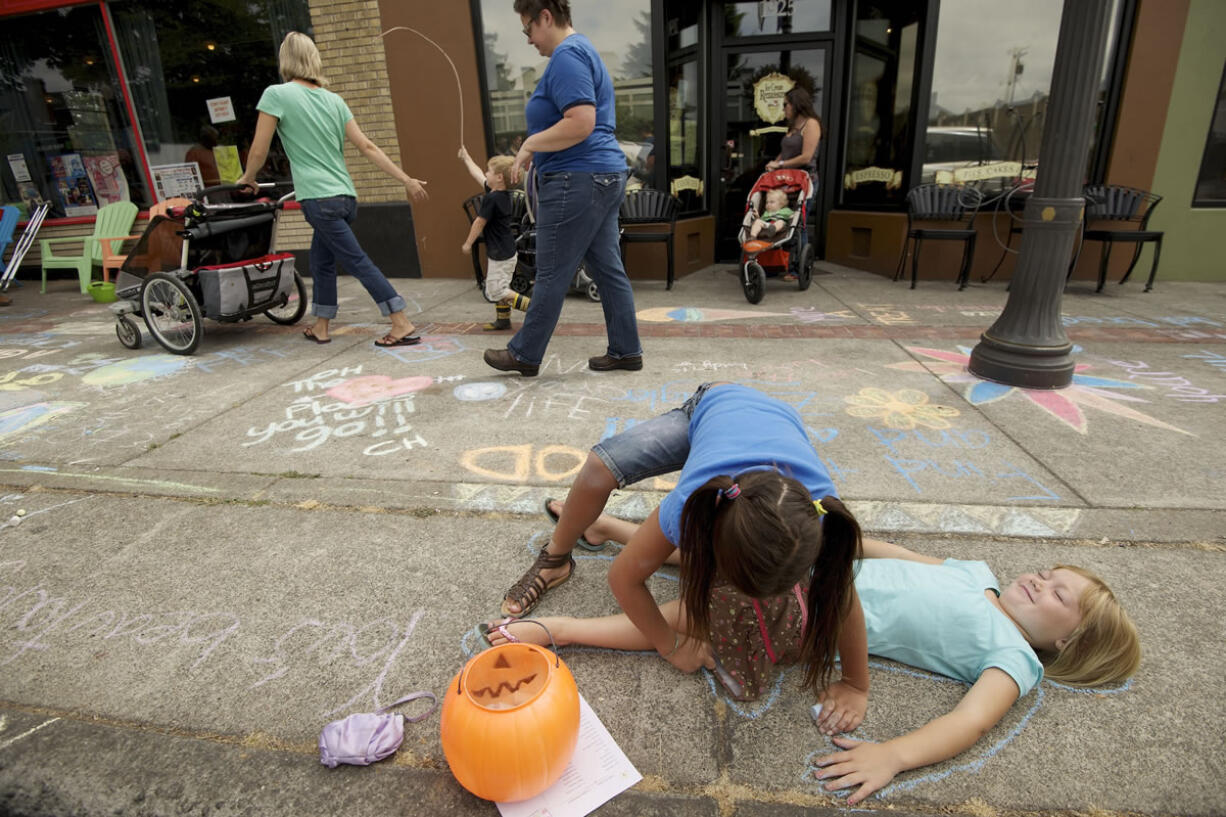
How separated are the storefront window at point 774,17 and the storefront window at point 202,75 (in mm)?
4914

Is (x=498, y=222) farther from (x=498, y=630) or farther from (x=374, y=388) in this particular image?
(x=498, y=630)

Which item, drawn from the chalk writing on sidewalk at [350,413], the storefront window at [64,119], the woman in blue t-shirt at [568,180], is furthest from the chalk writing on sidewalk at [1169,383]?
the storefront window at [64,119]

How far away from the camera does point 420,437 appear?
11.0 ft

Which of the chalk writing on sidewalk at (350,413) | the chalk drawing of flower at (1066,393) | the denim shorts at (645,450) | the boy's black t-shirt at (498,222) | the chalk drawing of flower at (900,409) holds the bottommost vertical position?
the chalk drawing of flower at (1066,393)

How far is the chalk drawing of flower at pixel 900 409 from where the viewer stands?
3.42m

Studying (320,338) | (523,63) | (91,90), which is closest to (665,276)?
(523,63)

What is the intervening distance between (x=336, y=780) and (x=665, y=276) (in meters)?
6.62

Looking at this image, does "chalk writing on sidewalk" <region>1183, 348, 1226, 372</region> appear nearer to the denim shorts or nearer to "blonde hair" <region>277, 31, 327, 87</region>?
the denim shorts

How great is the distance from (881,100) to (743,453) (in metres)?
7.73

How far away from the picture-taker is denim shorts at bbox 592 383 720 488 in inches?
76.4

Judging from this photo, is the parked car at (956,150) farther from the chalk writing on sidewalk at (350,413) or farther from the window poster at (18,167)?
the window poster at (18,167)

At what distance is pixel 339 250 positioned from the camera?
468 centimetres

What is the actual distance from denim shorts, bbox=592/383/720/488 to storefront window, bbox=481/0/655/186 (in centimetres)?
608

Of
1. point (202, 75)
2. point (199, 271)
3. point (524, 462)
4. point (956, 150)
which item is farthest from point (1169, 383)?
point (202, 75)
